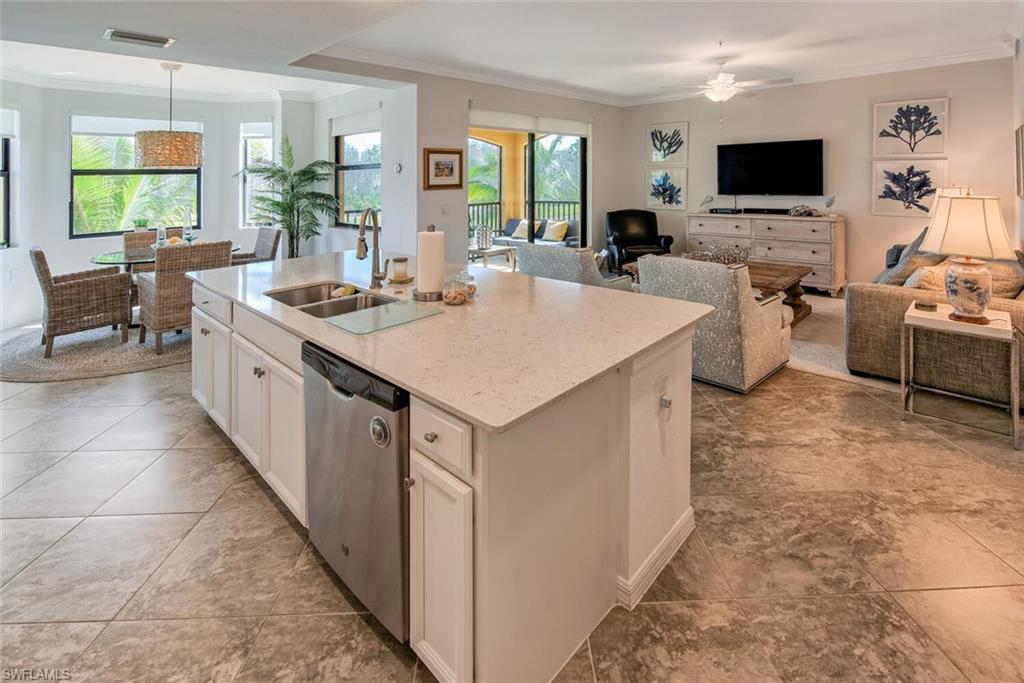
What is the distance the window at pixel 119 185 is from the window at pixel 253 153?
0.55 meters

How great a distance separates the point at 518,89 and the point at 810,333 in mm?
4324

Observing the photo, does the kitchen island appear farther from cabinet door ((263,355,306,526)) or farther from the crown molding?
the crown molding

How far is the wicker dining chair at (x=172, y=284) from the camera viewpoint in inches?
187

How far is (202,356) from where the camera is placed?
3229mm

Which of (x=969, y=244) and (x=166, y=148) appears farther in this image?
(x=166, y=148)

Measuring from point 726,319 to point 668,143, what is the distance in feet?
17.4

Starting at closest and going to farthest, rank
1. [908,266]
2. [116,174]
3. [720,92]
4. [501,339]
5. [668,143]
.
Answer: [501,339] → [908,266] → [720,92] → [116,174] → [668,143]

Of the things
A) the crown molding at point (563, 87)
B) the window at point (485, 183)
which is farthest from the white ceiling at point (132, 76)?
the window at point (485, 183)

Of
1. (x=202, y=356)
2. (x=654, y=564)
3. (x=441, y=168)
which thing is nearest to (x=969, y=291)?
(x=654, y=564)

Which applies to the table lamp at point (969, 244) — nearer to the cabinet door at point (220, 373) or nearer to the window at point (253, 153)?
the cabinet door at point (220, 373)

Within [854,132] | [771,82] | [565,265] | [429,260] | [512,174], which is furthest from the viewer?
[512,174]

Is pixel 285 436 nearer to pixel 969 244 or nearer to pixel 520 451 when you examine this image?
pixel 520 451

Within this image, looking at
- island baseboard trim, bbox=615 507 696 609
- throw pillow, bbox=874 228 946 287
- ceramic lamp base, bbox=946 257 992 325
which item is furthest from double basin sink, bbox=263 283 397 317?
throw pillow, bbox=874 228 946 287

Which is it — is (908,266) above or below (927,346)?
above
